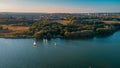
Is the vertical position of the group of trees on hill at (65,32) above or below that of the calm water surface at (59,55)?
above

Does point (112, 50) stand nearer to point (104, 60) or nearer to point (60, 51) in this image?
point (104, 60)

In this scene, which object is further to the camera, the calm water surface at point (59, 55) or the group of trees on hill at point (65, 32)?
the group of trees on hill at point (65, 32)

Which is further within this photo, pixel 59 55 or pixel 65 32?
pixel 65 32

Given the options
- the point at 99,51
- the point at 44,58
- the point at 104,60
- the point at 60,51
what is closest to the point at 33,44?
the point at 60,51

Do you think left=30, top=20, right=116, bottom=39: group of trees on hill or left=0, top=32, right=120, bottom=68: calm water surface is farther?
left=30, top=20, right=116, bottom=39: group of trees on hill

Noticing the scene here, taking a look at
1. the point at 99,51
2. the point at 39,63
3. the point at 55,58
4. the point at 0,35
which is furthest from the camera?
the point at 0,35

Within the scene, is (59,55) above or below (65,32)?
below

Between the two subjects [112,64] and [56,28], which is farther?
[56,28]

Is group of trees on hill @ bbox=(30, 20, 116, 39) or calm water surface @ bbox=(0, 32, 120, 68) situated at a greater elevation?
group of trees on hill @ bbox=(30, 20, 116, 39)
